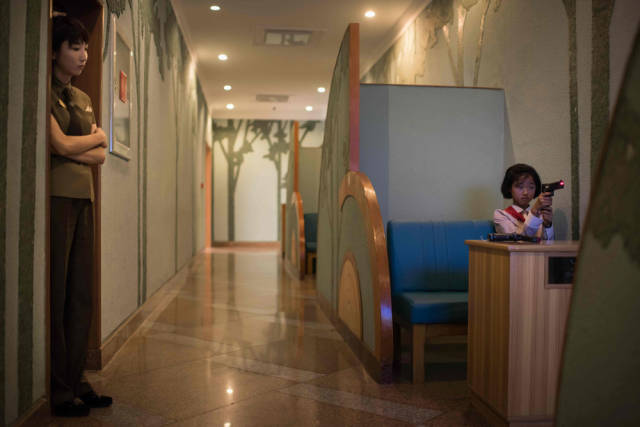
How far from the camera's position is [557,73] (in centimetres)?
297

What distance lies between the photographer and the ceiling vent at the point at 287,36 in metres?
6.67

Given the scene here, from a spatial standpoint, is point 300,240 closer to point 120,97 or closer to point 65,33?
point 120,97

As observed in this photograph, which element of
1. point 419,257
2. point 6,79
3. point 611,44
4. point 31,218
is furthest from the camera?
point 419,257

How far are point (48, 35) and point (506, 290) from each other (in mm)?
1934

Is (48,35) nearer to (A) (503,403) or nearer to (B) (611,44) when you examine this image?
(A) (503,403)

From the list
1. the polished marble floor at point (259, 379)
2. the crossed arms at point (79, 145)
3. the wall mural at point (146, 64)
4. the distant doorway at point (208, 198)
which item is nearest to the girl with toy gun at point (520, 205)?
the polished marble floor at point (259, 379)

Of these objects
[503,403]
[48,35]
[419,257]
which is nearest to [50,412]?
[48,35]

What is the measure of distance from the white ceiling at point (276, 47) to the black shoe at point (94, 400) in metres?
4.78

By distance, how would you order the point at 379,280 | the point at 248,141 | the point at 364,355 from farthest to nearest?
the point at 248,141, the point at 364,355, the point at 379,280

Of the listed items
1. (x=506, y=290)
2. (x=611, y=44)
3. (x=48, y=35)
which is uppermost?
(x=611, y=44)

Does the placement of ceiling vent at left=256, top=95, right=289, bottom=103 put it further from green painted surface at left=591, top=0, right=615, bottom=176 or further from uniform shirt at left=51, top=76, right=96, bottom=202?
uniform shirt at left=51, top=76, right=96, bottom=202

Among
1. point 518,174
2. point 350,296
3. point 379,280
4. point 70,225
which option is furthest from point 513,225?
point 70,225

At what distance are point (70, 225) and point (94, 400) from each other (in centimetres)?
73

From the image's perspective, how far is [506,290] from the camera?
1.79m
